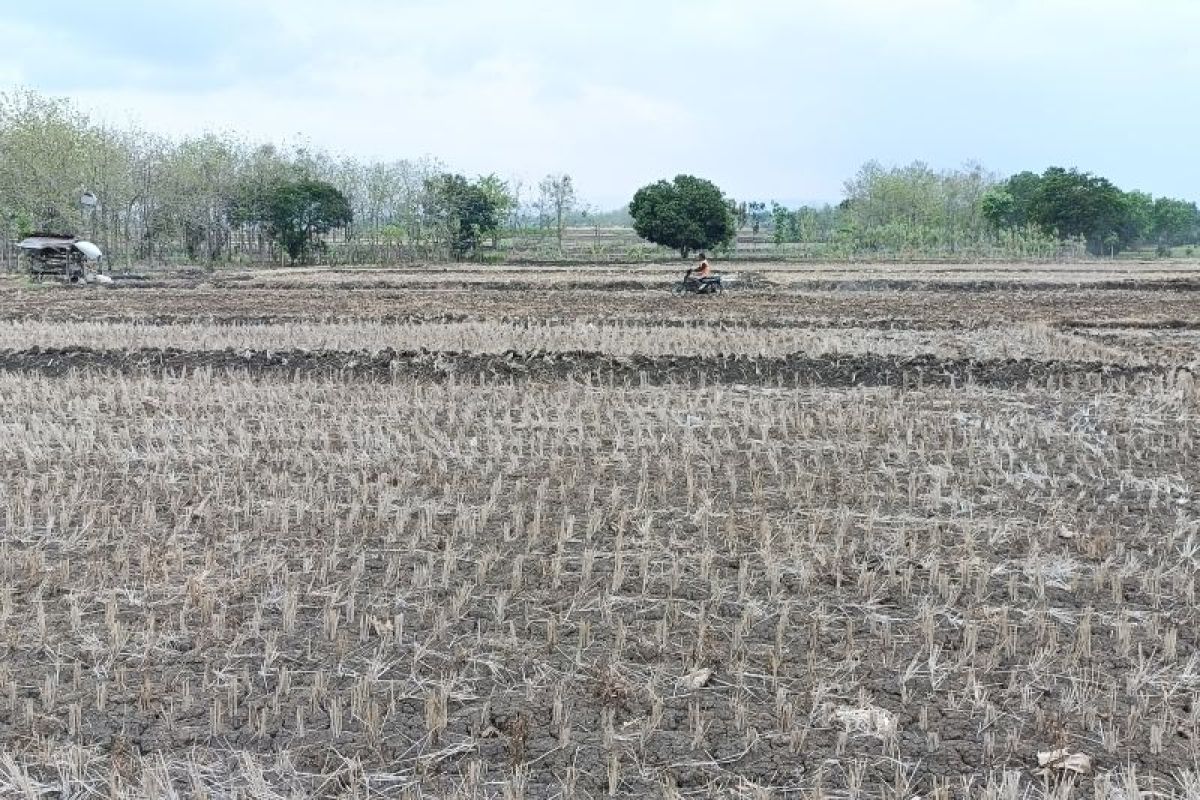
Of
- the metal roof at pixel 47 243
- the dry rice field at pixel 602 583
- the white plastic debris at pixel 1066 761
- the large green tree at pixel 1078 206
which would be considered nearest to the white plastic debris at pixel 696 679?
the dry rice field at pixel 602 583

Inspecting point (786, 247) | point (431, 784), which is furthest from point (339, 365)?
point (786, 247)

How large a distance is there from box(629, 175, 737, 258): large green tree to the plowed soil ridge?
1266 inches

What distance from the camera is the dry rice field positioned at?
12.2ft

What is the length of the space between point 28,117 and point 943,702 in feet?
156

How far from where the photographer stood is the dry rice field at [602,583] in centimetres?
371

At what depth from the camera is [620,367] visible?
1294cm

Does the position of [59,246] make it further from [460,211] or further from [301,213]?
[460,211]

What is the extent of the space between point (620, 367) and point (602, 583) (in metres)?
7.60

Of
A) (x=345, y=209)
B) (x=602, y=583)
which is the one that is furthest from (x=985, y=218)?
(x=602, y=583)

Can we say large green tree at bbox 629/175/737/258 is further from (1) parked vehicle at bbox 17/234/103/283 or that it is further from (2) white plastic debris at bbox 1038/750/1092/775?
(2) white plastic debris at bbox 1038/750/1092/775

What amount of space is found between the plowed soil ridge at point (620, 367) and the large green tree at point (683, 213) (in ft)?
105

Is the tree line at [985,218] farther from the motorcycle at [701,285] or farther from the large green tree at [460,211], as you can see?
the motorcycle at [701,285]

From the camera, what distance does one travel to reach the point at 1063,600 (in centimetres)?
521

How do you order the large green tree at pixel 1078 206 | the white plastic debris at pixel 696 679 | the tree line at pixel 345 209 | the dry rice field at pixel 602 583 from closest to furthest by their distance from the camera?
1. the dry rice field at pixel 602 583
2. the white plastic debris at pixel 696 679
3. the tree line at pixel 345 209
4. the large green tree at pixel 1078 206
